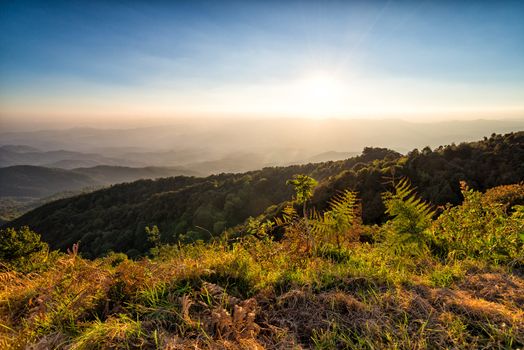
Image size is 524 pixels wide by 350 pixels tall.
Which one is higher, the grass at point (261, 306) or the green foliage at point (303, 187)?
the green foliage at point (303, 187)

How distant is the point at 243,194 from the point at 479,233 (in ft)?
172

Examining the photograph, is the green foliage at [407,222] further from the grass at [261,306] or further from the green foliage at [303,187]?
the green foliage at [303,187]

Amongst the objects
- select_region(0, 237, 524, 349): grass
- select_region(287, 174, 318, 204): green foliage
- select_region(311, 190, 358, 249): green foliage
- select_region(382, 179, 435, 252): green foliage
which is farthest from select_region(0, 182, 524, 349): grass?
select_region(287, 174, 318, 204): green foliage

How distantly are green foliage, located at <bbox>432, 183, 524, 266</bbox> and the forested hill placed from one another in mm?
1148

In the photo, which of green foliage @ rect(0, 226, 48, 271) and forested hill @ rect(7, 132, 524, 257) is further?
green foliage @ rect(0, 226, 48, 271)

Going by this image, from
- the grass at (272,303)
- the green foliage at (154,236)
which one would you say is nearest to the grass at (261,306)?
the grass at (272,303)

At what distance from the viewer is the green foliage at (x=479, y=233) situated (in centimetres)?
346

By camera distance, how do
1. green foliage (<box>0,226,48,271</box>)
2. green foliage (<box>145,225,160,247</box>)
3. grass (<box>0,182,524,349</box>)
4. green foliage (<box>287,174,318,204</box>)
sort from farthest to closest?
green foliage (<box>0,226,48,271</box>), green foliage (<box>145,225,160,247</box>), green foliage (<box>287,174,318,204</box>), grass (<box>0,182,524,349</box>)

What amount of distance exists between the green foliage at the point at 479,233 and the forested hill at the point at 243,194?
115 cm

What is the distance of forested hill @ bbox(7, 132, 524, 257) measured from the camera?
816 inches

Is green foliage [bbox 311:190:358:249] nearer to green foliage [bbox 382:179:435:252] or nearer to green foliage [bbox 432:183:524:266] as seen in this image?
green foliage [bbox 382:179:435:252]

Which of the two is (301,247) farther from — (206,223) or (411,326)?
(206,223)

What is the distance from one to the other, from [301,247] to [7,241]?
2741cm

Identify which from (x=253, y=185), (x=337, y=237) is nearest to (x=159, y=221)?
(x=253, y=185)
